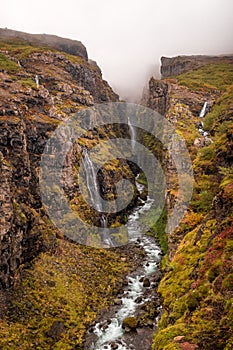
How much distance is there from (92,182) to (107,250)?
20.4 metres

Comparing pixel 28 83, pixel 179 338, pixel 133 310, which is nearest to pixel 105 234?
pixel 133 310

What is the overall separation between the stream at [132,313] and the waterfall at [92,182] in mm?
17482

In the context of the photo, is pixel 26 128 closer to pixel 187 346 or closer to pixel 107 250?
pixel 107 250

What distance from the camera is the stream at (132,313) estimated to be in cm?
4391

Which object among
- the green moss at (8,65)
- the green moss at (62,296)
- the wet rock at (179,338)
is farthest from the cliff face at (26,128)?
the wet rock at (179,338)

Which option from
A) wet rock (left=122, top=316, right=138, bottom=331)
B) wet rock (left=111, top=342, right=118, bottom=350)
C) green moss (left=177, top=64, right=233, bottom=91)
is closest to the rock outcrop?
green moss (left=177, top=64, right=233, bottom=91)

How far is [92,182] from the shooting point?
282 ft

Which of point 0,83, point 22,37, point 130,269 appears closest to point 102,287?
point 130,269

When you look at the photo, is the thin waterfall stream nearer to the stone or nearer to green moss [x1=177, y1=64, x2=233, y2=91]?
the stone

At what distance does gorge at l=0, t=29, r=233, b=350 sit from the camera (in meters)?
24.8

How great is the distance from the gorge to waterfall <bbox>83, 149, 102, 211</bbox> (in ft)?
1.16

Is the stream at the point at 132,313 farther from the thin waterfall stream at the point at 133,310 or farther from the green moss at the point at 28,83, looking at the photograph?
the green moss at the point at 28,83

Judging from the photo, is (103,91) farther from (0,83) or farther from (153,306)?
(153,306)

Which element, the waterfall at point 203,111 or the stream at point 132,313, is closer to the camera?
the stream at point 132,313
